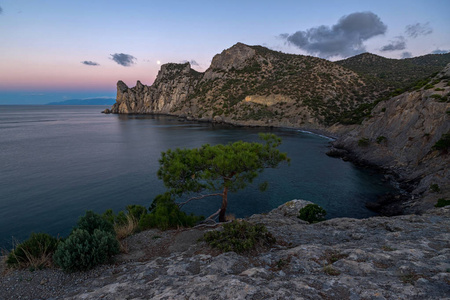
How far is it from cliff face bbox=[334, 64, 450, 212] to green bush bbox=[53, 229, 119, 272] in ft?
88.9

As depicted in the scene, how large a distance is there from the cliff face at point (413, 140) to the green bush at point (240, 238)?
855 inches

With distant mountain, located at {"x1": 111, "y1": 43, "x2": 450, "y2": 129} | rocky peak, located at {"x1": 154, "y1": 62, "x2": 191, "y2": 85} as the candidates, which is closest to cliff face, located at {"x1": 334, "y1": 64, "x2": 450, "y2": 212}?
distant mountain, located at {"x1": 111, "y1": 43, "x2": 450, "y2": 129}

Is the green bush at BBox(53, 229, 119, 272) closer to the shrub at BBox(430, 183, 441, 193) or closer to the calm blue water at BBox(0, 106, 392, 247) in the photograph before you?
the calm blue water at BBox(0, 106, 392, 247)

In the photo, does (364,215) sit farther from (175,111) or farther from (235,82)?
(175,111)

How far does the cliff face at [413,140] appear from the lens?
25463mm

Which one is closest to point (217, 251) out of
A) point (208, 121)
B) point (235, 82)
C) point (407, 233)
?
point (407, 233)

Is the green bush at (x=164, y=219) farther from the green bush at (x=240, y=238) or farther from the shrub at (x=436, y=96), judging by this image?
the shrub at (x=436, y=96)

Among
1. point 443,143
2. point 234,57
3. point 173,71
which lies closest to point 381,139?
point 443,143

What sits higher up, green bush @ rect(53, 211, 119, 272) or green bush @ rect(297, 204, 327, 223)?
green bush @ rect(53, 211, 119, 272)

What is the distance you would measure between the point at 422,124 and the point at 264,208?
31.8 meters

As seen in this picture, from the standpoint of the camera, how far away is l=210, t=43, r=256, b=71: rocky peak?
142 m

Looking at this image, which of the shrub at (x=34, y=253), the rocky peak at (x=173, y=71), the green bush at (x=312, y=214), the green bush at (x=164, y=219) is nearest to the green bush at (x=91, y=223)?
the shrub at (x=34, y=253)

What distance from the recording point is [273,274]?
621 cm

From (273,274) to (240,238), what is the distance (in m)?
2.43
